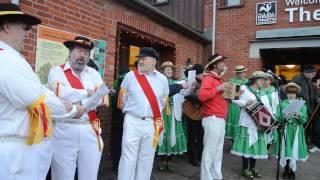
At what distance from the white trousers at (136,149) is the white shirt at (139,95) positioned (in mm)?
94

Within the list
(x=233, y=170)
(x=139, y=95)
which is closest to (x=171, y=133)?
(x=233, y=170)

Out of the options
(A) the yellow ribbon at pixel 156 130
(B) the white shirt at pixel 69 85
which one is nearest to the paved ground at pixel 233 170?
(A) the yellow ribbon at pixel 156 130

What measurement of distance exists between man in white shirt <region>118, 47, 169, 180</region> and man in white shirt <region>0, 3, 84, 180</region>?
173cm

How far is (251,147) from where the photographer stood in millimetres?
5680

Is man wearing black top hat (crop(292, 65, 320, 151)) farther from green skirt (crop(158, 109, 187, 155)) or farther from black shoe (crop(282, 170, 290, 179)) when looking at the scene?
green skirt (crop(158, 109, 187, 155))

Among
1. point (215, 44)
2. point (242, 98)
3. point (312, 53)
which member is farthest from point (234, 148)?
point (312, 53)

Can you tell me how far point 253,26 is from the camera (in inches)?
412

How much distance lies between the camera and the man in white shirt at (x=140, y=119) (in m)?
4.07

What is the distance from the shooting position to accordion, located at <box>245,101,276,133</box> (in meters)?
5.51

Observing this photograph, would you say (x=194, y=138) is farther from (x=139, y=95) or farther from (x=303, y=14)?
(x=303, y=14)

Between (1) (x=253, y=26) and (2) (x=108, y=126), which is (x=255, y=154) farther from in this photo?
(1) (x=253, y=26)

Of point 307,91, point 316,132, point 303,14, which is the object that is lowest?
point 316,132

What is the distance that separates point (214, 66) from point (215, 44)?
601cm

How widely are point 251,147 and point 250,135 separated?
205mm
